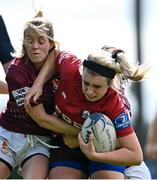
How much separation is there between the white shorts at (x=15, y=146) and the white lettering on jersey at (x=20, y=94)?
30 centimetres

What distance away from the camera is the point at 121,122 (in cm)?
809

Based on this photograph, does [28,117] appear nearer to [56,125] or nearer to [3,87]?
[56,125]

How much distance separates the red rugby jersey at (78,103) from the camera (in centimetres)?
810

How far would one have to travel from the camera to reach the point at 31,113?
827 centimetres

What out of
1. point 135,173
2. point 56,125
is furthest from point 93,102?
point 135,173

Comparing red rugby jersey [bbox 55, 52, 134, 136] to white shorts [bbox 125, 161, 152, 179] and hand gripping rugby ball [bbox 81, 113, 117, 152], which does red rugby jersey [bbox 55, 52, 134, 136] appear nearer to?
hand gripping rugby ball [bbox 81, 113, 117, 152]

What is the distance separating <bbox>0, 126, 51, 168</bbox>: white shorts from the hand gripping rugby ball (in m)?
0.52

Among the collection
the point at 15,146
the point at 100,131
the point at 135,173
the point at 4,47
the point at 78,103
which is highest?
the point at 4,47

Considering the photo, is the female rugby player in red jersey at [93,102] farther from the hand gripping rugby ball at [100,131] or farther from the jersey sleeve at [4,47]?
the jersey sleeve at [4,47]

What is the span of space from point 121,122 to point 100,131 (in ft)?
0.57

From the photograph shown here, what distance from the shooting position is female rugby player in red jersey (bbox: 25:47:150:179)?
803 centimetres

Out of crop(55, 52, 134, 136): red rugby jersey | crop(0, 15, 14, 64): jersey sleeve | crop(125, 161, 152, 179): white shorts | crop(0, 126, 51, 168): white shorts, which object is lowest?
crop(125, 161, 152, 179): white shorts

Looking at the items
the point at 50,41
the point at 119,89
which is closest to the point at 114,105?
the point at 119,89

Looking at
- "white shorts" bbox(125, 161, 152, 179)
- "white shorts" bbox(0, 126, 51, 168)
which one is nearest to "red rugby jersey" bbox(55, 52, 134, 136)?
"white shorts" bbox(0, 126, 51, 168)
